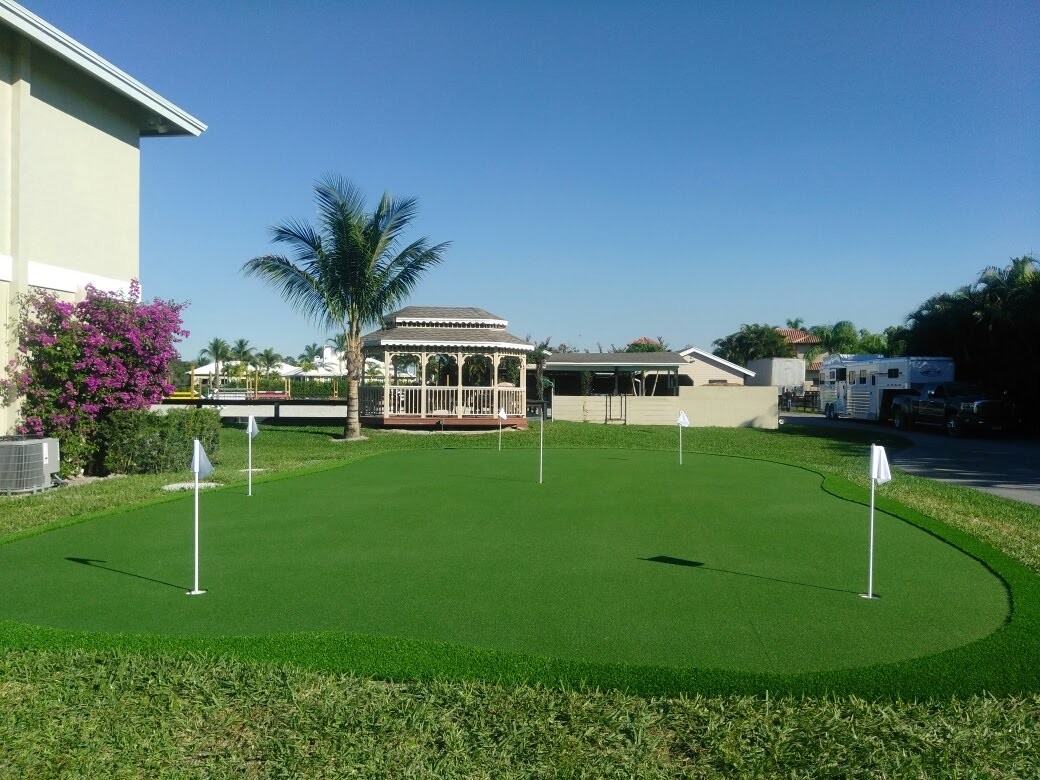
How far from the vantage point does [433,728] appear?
12.6 feet

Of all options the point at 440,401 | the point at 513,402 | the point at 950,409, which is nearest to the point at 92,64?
the point at 440,401

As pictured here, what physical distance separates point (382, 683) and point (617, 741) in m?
1.33

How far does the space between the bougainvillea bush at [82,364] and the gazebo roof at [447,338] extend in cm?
1084

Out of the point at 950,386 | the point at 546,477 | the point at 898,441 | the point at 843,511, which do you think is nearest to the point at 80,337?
the point at 546,477

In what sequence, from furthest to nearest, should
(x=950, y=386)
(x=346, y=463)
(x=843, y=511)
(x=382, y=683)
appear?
(x=950, y=386)
(x=346, y=463)
(x=843, y=511)
(x=382, y=683)

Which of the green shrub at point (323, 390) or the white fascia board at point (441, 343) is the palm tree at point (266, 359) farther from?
the white fascia board at point (441, 343)

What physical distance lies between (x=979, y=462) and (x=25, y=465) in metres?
19.2

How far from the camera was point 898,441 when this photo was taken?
23.8 m

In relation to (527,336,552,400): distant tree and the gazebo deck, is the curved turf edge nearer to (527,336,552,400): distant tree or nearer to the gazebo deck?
the gazebo deck

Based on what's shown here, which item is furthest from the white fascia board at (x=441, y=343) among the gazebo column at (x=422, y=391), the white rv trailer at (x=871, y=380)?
the white rv trailer at (x=871, y=380)

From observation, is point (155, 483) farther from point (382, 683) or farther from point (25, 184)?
point (382, 683)

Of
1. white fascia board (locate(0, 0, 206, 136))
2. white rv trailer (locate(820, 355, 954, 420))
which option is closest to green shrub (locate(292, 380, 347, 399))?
white rv trailer (locate(820, 355, 954, 420))

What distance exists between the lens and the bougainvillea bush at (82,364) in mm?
12688

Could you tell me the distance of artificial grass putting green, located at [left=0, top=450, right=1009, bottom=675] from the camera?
16.2 ft
